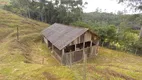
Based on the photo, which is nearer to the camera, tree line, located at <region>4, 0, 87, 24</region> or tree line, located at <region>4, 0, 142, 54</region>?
tree line, located at <region>4, 0, 142, 54</region>

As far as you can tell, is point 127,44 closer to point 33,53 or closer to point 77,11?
point 33,53

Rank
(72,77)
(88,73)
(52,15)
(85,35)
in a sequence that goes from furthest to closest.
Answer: (52,15) → (85,35) → (88,73) → (72,77)

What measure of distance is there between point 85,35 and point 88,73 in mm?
7316

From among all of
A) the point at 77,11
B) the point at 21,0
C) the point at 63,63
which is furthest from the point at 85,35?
the point at 21,0

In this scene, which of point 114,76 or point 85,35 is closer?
point 114,76

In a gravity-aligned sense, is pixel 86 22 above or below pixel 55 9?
below

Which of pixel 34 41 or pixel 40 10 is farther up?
pixel 40 10

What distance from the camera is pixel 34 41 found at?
2725 centimetres

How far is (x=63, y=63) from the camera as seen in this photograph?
1631 centimetres

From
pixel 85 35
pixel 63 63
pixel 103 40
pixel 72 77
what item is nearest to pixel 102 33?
pixel 103 40

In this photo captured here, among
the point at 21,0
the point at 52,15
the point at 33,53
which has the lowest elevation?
the point at 33,53

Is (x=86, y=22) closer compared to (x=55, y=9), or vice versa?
(x=86, y=22)

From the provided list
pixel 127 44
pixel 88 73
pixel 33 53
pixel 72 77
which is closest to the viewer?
pixel 72 77

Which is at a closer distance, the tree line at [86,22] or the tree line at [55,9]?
the tree line at [86,22]
